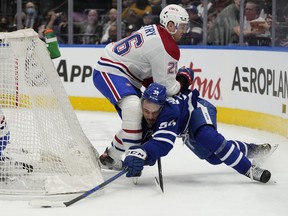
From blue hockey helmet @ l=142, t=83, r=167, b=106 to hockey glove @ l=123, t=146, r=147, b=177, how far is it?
0.26m

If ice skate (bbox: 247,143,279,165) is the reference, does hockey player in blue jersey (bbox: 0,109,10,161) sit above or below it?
above

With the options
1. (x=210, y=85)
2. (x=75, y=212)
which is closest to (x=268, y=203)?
(x=75, y=212)

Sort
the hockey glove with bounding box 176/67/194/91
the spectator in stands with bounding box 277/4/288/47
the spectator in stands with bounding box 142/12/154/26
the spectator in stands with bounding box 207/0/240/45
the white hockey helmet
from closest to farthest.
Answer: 1. the white hockey helmet
2. the hockey glove with bounding box 176/67/194/91
3. the spectator in stands with bounding box 277/4/288/47
4. the spectator in stands with bounding box 207/0/240/45
5. the spectator in stands with bounding box 142/12/154/26

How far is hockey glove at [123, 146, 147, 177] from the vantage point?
372 cm

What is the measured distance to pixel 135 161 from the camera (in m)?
3.73

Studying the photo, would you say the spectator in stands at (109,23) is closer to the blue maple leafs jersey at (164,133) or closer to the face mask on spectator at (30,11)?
the face mask on spectator at (30,11)

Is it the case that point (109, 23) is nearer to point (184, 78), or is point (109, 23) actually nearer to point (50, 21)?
point (50, 21)

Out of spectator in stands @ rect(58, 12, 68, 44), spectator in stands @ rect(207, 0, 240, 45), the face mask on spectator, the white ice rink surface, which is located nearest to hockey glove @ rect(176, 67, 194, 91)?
the white ice rink surface

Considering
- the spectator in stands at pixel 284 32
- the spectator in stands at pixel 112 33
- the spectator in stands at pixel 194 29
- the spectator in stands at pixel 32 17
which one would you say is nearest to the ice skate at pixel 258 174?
the spectator in stands at pixel 284 32

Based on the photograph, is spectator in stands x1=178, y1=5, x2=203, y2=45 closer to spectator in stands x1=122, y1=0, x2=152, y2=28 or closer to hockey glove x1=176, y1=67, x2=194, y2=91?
spectator in stands x1=122, y1=0, x2=152, y2=28

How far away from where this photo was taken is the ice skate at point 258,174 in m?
3.98

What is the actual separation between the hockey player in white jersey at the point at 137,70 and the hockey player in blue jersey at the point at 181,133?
79mm

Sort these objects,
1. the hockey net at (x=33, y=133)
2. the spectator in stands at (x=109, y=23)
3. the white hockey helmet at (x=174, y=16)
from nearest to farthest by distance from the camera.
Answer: the hockey net at (x=33, y=133) → the white hockey helmet at (x=174, y=16) → the spectator in stands at (x=109, y=23)

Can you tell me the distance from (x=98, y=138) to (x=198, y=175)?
173 cm
